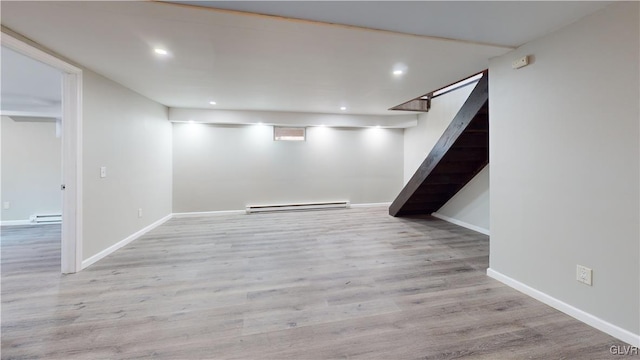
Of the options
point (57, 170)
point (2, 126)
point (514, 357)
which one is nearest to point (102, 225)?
point (57, 170)

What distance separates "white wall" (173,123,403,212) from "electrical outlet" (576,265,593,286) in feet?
14.3

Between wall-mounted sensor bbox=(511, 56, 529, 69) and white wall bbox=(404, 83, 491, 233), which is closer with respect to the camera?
wall-mounted sensor bbox=(511, 56, 529, 69)

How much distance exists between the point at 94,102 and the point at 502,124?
4.36 metres

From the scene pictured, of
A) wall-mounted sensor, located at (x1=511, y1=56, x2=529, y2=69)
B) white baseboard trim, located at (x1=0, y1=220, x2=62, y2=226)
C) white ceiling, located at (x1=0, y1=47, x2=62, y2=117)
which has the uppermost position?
white ceiling, located at (x1=0, y1=47, x2=62, y2=117)

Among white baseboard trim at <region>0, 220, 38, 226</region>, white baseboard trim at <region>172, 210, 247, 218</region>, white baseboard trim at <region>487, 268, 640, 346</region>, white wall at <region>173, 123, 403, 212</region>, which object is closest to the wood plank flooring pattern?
white baseboard trim at <region>487, 268, 640, 346</region>

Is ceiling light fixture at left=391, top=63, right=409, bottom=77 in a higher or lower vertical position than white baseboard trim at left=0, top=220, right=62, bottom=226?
higher

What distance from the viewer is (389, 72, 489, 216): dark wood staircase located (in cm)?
291

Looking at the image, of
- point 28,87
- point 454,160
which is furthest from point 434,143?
point 28,87

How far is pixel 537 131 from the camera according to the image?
2064mm

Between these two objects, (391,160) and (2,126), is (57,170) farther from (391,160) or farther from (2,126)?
(391,160)

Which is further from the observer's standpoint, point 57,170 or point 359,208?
point 359,208

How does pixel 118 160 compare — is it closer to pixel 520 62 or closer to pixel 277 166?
→ pixel 277 166

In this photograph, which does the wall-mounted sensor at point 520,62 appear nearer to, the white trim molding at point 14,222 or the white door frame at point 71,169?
the white door frame at point 71,169

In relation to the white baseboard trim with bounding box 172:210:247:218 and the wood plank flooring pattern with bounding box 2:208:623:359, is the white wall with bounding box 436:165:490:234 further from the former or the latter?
the white baseboard trim with bounding box 172:210:247:218
